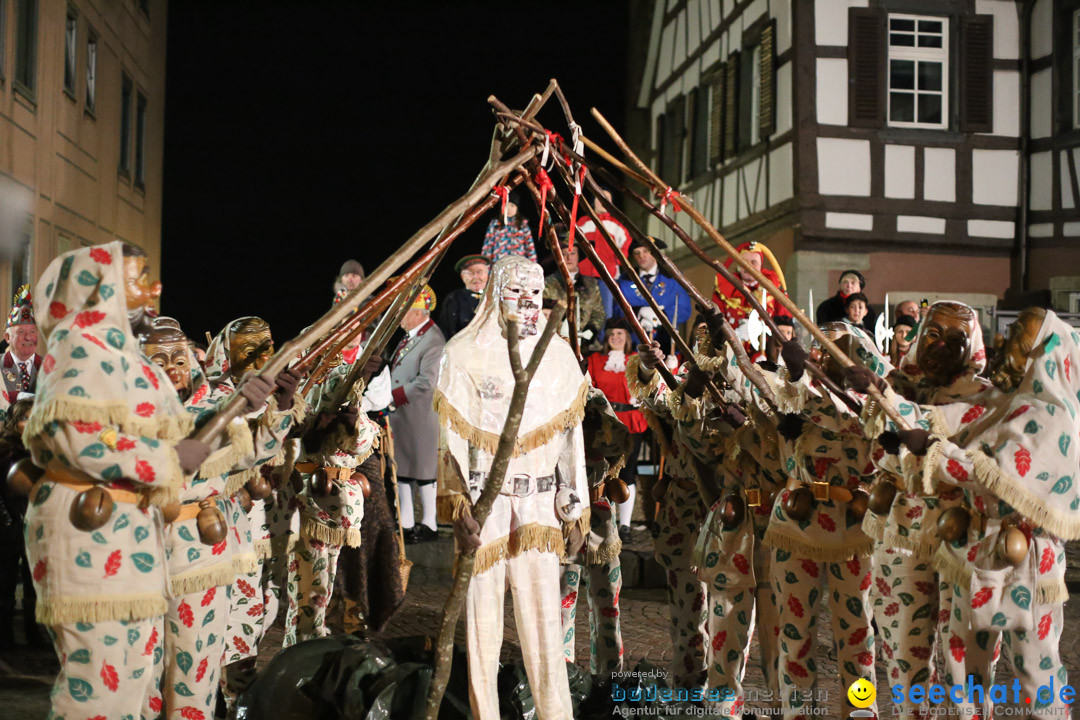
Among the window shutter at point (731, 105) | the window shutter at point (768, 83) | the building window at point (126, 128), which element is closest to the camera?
the window shutter at point (768, 83)

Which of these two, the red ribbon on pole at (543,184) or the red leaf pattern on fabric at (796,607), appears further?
the red ribbon on pole at (543,184)

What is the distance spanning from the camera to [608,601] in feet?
19.7

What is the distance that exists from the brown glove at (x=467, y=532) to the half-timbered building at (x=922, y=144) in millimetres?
10462

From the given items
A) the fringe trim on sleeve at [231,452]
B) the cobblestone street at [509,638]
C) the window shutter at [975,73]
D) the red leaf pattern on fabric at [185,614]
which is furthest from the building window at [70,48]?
the red leaf pattern on fabric at [185,614]

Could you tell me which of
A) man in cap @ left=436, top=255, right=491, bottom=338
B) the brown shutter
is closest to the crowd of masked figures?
man in cap @ left=436, top=255, right=491, bottom=338

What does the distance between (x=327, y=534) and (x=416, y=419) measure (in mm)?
2996

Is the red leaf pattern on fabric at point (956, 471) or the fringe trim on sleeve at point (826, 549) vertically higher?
the red leaf pattern on fabric at point (956, 471)

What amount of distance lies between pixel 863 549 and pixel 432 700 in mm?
2059

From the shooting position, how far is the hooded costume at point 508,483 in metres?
4.71

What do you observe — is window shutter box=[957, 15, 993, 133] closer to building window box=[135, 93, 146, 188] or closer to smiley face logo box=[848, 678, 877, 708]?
smiley face logo box=[848, 678, 877, 708]

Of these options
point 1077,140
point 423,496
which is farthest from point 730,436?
point 1077,140

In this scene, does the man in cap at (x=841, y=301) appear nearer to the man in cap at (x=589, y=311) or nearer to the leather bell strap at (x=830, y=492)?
the man in cap at (x=589, y=311)

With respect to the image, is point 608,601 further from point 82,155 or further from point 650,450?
point 82,155

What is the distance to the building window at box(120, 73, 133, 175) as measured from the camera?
65.2 feet
